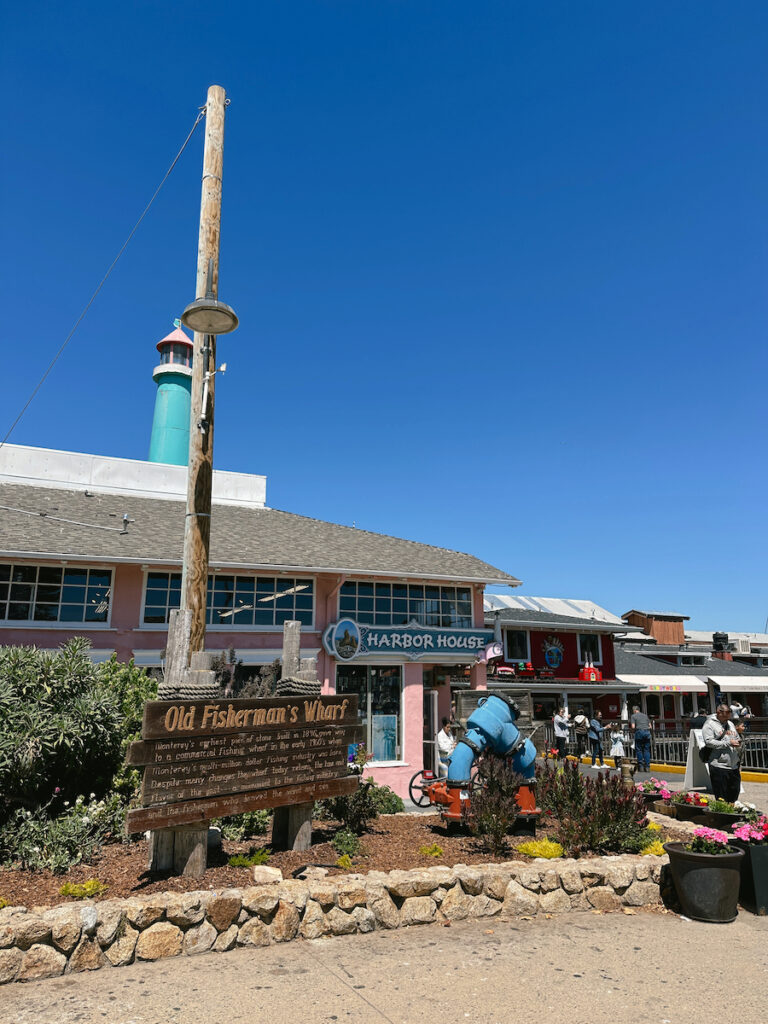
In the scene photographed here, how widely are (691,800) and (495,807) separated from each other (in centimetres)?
442

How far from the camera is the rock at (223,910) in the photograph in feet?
19.2

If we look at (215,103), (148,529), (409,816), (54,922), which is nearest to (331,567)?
(148,529)

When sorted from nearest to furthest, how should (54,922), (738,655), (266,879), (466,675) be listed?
(54,922) → (266,879) → (466,675) → (738,655)

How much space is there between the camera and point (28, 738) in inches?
300

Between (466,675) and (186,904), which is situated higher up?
(466,675)

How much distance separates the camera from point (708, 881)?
7.15 meters

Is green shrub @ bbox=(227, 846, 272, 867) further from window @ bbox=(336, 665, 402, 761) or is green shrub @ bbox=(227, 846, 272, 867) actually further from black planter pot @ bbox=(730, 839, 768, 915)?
window @ bbox=(336, 665, 402, 761)

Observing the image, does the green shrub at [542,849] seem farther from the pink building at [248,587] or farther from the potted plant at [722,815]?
the pink building at [248,587]

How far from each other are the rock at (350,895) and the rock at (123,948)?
181 cm

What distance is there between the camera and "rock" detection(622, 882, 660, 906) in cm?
756

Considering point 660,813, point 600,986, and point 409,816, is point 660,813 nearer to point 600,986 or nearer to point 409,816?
point 409,816

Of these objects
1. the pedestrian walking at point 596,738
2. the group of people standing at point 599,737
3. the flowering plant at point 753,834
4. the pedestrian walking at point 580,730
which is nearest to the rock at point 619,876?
the flowering plant at point 753,834

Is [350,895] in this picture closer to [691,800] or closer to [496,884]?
[496,884]

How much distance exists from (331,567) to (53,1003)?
11.9 meters
